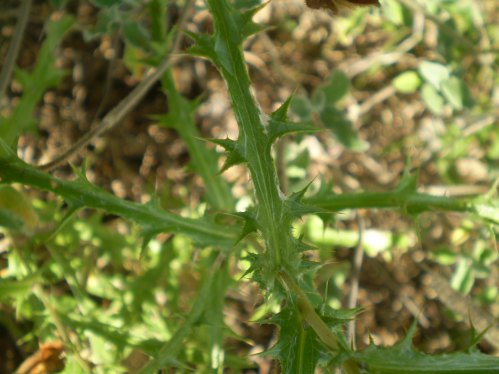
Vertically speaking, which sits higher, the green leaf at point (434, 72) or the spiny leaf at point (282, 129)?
the spiny leaf at point (282, 129)

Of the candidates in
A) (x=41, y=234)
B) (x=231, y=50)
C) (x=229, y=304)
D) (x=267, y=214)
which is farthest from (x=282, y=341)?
(x=229, y=304)

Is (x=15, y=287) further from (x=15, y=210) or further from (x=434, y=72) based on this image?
(x=434, y=72)

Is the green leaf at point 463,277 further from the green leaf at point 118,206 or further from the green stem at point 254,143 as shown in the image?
the green stem at point 254,143

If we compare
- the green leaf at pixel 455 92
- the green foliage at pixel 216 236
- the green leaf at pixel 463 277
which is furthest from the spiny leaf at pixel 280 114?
the green leaf at pixel 463 277

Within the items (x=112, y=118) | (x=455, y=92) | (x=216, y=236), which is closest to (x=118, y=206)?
(x=216, y=236)

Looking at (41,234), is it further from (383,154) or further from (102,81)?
(383,154)

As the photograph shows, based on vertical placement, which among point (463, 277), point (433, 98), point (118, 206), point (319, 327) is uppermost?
point (118, 206)

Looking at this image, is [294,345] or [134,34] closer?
[294,345]

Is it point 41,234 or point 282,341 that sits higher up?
point 282,341
